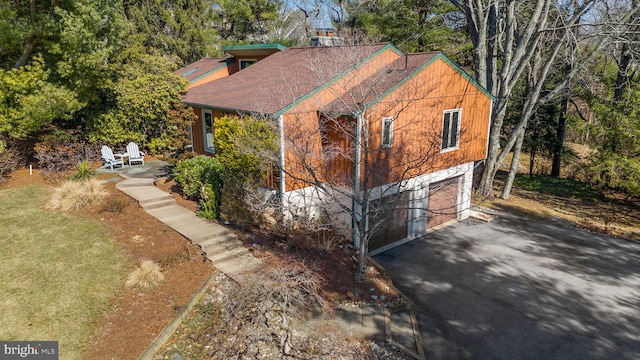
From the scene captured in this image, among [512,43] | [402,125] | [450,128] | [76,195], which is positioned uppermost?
[512,43]

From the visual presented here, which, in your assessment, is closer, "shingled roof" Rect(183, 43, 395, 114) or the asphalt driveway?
the asphalt driveway

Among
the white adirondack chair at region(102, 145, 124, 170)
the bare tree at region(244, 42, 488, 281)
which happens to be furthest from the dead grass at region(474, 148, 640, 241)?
the white adirondack chair at region(102, 145, 124, 170)

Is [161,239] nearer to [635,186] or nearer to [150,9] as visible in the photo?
[635,186]

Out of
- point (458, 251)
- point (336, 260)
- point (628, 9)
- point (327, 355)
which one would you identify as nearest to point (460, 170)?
point (458, 251)

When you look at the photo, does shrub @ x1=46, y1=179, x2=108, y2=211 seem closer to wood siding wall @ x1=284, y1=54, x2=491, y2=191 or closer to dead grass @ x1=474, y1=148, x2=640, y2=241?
wood siding wall @ x1=284, y1=54, x2=491, y2=191

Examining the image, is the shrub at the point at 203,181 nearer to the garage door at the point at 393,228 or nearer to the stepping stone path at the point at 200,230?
the stepping stone path at the point at 200,230

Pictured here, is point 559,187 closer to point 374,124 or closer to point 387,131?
point 387,131

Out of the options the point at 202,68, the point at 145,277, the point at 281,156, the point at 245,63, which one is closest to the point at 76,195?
the point at 145,277
